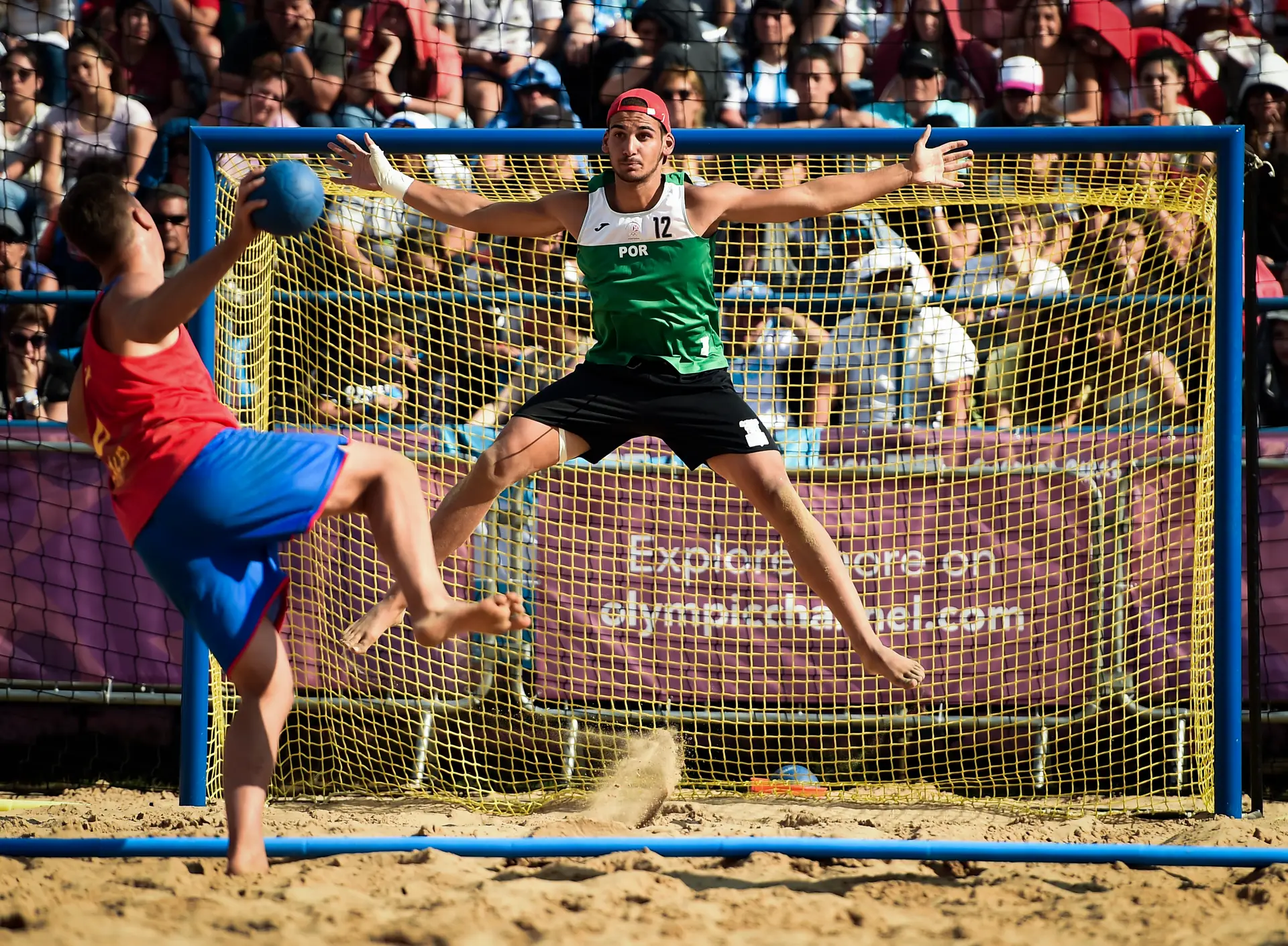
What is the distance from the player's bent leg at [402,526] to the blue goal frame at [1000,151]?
1.65 meters

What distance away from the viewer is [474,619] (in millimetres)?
3562

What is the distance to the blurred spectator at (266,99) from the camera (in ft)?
25.9

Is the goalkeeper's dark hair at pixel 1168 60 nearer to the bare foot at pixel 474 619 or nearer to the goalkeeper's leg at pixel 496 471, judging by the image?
the goalkeeper's leg at pixel 496 471

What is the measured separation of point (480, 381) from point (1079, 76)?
424 cm

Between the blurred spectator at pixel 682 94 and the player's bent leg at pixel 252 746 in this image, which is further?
the blurred spectator at pixel 682 94

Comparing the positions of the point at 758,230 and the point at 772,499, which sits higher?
the point at 758,230

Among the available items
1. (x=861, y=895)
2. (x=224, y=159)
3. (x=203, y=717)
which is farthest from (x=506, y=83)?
(x=861, y=895)

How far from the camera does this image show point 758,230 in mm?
6602

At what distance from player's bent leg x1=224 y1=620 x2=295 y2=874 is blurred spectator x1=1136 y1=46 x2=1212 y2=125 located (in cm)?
603

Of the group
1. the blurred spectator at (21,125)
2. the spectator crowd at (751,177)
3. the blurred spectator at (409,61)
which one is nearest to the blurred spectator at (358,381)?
the spectator crowd at (751,177)

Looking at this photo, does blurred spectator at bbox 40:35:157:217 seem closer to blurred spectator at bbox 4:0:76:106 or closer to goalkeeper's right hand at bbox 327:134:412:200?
blurred spectator at bbox 4:0:76:106

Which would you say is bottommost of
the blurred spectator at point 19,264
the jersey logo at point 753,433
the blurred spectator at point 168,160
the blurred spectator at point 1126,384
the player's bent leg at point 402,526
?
the player's bent leg at point 402,526

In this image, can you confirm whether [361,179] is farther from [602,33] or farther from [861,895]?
[602,33]

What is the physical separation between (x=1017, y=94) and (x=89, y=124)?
5512 mm
